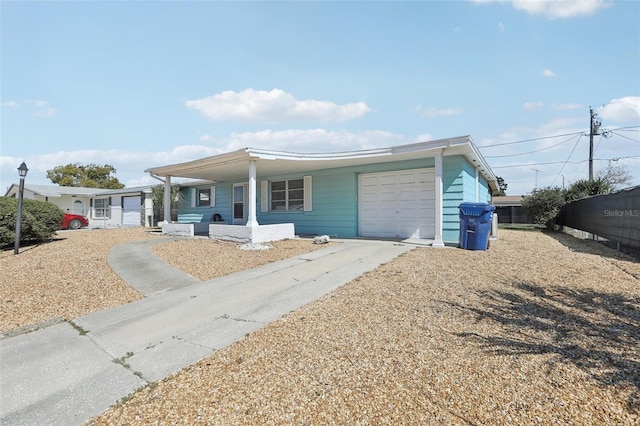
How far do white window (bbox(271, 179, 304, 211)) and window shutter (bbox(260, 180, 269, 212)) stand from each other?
216 mm

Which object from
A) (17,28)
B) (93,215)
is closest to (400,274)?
(17,28)

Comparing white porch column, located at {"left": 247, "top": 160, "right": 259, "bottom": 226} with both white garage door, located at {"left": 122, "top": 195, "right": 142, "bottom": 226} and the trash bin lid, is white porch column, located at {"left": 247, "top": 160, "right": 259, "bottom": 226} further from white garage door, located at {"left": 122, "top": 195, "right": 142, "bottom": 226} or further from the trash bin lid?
white garage door, located at {"left": 122, "top": 195, "right": 142, "bottom": 226}

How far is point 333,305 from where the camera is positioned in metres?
4.03

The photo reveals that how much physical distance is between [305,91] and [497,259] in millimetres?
7996

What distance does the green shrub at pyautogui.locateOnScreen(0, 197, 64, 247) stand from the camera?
28.7ft

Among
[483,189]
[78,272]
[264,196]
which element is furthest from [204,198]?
[483,189]

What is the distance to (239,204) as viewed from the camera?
47.1 feet

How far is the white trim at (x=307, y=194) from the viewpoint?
11.9 metres

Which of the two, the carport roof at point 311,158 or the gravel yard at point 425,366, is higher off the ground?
the carport roof at point 311,158

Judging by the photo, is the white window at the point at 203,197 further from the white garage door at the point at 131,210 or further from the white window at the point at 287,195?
the white garage door at the point at 131,210

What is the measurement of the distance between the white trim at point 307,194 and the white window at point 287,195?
241 millimetres

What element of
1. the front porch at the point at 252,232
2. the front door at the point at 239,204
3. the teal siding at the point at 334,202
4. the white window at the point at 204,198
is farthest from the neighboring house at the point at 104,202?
the teal siding at the point at 334,202

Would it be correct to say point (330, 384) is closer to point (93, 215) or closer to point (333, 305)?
point (333, 305)

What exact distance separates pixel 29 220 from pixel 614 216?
684 inches
